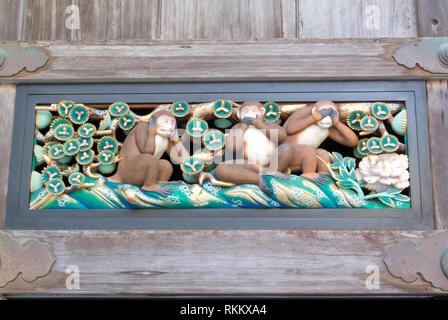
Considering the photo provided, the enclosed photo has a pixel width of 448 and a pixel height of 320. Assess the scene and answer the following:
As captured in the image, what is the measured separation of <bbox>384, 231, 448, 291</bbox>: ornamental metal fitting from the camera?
1.86 m

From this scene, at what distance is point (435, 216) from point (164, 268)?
888mm

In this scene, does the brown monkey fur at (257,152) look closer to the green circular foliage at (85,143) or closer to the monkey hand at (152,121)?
the monkey hand at (152,121)

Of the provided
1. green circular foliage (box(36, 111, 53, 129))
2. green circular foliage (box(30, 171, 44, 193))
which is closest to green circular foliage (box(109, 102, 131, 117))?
green circular foliage (box(36, 111, 53, 129))

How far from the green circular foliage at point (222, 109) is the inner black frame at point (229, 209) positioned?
0.10 ft

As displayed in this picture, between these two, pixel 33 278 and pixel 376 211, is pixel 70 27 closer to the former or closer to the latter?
pixel 33 278

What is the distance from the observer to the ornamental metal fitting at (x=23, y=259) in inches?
75.2

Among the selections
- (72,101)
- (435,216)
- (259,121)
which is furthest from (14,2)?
(435,216)

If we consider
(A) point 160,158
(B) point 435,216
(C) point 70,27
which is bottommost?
(B) point 435,216

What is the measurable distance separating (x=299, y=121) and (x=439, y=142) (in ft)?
1.53

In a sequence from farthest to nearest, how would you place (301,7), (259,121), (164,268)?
(301,7)
(259,121)
(164,268)

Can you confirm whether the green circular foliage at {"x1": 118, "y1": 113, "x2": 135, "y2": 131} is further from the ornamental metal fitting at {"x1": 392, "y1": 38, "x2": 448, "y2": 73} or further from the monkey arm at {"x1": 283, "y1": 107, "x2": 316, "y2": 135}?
the ornamental metal fitting at {"x1": 392, "y1": 38, "x2": 448, "y2": 73}

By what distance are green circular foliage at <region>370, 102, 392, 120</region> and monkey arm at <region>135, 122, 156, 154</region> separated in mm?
756

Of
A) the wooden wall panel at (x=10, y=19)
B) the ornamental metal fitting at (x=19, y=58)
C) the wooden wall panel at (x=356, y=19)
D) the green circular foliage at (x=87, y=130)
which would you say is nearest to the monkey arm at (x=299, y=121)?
the wooden wall panel at (x=356, y=19)

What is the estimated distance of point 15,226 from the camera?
6.48 ft
